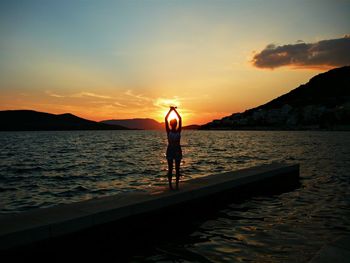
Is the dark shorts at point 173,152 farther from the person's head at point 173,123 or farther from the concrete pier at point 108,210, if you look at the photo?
the concrete pier at point 108,210

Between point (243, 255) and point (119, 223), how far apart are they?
3279 mm

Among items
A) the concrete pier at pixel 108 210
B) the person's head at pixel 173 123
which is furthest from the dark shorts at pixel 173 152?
the concrete pier at pixel 108 210

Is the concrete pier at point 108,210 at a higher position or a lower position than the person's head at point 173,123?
lower

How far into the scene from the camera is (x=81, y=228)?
A: 7926 mm

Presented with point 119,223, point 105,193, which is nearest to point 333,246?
point 119,223

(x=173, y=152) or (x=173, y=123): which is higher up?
(x=173, y=123)

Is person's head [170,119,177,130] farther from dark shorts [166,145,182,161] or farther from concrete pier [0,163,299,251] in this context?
concrete pier [0,163,299,251]

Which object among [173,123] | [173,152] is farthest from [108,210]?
[173,123]

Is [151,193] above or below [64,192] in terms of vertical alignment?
above

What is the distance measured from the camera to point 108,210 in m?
8.64

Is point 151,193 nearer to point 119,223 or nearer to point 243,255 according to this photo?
point 119,223

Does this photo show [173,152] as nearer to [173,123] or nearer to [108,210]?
[173,123]

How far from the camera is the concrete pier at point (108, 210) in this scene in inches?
276

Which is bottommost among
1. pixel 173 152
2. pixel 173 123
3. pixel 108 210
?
pixel 108 210
